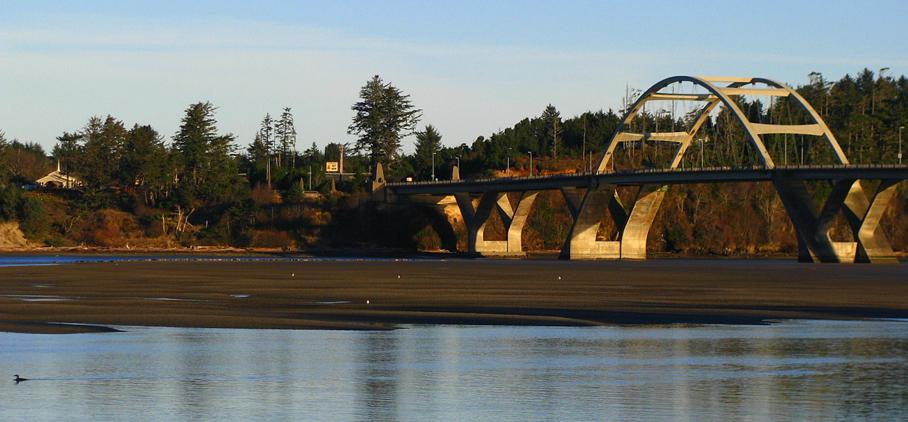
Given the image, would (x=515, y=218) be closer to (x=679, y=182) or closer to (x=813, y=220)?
(x=679, y=182)

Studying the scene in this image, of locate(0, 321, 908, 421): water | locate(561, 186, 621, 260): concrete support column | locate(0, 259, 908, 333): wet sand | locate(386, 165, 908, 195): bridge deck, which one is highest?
locate(386, 165, 908, 195): bridge deck

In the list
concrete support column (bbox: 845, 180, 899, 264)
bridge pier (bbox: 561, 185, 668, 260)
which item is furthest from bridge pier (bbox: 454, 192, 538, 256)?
concrete support column (bbox: 845, 180, 899, 264)

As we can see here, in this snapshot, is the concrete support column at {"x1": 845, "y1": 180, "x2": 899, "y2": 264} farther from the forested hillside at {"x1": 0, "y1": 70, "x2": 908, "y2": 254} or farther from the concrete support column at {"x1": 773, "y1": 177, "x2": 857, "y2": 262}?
the forested hillside at {"x1": 0, "y1": 70, "x2": 908, "y2": 254}

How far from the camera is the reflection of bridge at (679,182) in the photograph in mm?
123875

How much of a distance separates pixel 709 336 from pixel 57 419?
22.5 metres

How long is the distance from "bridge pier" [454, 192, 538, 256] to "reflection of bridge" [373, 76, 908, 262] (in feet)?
0.38

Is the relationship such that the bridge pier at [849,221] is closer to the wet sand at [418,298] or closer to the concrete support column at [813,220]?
the concrete support column at [813,220]

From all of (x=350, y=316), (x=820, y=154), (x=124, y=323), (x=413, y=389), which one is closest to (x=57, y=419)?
(x=413, y=389)

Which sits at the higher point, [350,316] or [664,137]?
[664,137]

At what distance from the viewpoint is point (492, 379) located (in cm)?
3134

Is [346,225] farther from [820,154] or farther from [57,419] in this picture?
[57,419]

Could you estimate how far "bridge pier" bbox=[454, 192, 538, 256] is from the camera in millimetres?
161875

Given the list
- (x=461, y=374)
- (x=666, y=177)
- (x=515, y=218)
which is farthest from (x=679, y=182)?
(x=461, y=374)

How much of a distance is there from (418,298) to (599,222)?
91.5 m
